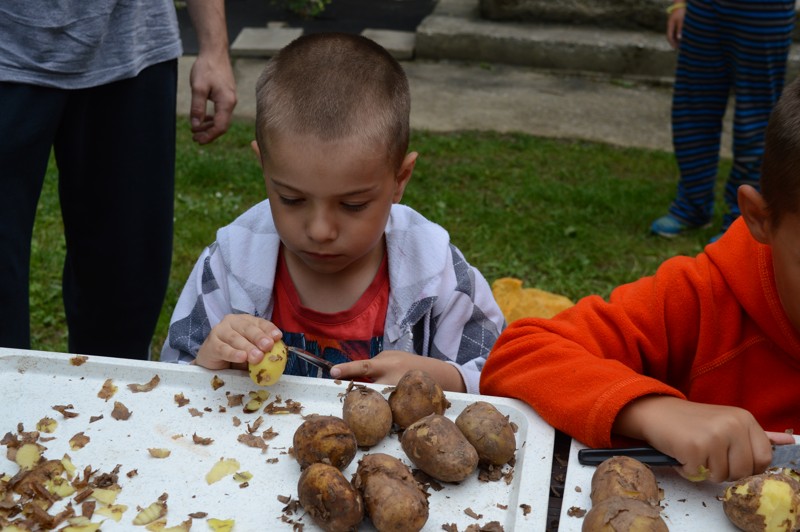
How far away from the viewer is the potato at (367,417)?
1.31 meters

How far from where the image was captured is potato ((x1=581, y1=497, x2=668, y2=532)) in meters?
1.08

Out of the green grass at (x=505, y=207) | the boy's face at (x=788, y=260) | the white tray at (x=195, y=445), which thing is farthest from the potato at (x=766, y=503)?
the green grass at (x=505, y=207)

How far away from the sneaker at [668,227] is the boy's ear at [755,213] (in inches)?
113

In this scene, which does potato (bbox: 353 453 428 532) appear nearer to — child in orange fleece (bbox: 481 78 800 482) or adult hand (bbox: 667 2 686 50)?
child in orange fleece (bbox: 481 78 800 482)

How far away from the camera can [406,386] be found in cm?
137

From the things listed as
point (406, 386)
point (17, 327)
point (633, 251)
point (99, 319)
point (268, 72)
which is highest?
point (268, 72)

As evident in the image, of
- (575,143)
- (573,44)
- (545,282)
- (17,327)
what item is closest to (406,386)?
(17,327)

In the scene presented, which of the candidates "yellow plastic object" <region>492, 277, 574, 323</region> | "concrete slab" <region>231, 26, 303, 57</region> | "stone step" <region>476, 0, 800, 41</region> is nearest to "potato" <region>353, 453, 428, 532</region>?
"yellow plastic object" <region>492, 277, 574, 323</region>

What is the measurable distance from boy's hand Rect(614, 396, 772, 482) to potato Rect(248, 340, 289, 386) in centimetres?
55

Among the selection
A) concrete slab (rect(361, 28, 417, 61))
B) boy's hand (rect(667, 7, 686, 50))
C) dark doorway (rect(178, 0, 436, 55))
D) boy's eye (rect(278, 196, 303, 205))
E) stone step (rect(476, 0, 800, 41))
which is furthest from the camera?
dark doorway (rect(178, 0, 436, 55))

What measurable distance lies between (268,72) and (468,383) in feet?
2.43

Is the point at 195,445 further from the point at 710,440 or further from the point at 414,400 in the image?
the point at 710,440

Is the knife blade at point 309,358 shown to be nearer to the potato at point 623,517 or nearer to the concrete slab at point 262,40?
the potato at point 623,517

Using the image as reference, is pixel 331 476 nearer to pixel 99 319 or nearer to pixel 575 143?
pixel 99 319
